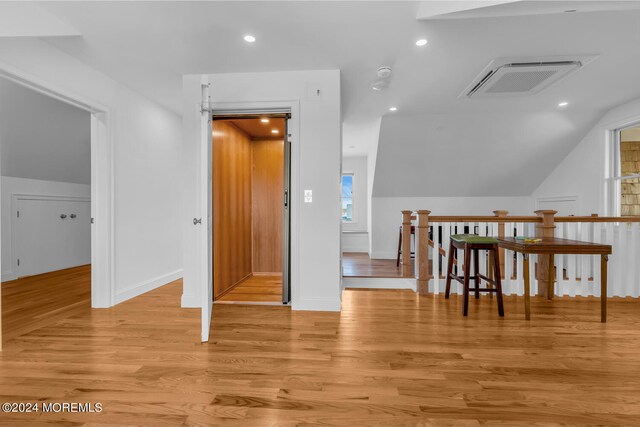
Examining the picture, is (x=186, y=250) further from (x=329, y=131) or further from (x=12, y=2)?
(x=12, y=2)

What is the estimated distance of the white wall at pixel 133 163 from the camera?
2.60m

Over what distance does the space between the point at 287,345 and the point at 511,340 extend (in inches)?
67.2

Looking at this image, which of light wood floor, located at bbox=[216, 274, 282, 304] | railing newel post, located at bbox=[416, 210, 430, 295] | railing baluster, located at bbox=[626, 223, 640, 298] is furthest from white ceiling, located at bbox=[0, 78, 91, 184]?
railing baluster, located at bbox=[626, 223, 640, 298]

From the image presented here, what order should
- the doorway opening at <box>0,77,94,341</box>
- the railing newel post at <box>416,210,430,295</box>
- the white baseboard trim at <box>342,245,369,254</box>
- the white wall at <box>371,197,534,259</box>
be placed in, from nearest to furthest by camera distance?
the doorway opening at <box>0,77,94,341</box> < the railing newel post at <box>416,210,430,295</box> < the white wall at <box>371,197,534,259</box> < the white baseboard trim at <box>342,245,369,254</box>

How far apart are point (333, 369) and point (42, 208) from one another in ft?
17.3

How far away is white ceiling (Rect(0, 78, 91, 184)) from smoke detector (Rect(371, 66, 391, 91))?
3.67 metres

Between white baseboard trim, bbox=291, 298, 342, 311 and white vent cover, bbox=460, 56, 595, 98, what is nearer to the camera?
white vent cover, bbox=460, 56, 595, 98

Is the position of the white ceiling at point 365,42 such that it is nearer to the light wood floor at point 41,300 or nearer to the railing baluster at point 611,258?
the railing baluster at point 611,258

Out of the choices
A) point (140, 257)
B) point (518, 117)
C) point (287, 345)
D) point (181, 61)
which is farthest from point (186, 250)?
point (518, 117)

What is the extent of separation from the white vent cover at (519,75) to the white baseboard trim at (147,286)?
4.52 m

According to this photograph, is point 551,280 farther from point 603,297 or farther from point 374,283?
point 374,283

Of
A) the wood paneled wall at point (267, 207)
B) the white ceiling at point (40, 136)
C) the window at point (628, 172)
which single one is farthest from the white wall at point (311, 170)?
the window at point (628, 172)

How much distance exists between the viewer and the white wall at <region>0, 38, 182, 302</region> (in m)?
2.60

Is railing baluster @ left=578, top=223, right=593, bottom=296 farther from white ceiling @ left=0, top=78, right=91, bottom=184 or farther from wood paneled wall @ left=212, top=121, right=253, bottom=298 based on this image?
white ceiling @ left=0, top=78, right=91, bottom=184
